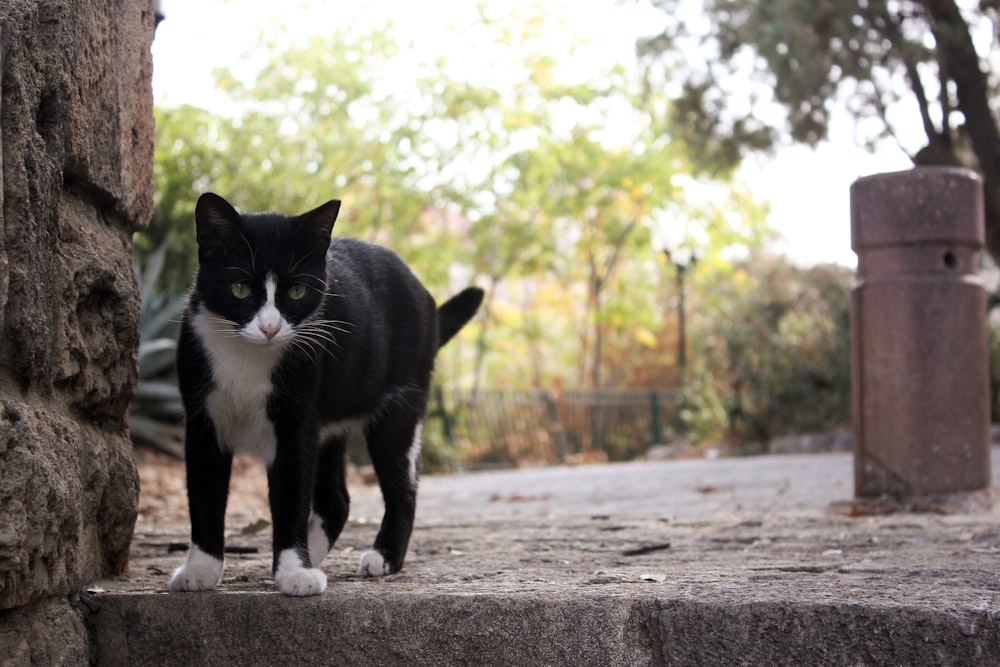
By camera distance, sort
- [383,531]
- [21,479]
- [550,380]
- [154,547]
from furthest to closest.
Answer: [550,380], [154,547], [383,531], [21,479]

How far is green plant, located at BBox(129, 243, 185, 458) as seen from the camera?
719cm

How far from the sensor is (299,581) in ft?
7.34

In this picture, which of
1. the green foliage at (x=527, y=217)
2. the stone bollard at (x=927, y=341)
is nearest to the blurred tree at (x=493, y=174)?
the green foliage at (x=527, y=217)

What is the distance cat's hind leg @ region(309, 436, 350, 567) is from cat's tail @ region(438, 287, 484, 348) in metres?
0.52

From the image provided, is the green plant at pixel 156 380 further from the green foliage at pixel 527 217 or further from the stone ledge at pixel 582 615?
the stone ledge at pixel 582 615

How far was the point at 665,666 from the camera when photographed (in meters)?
2.05

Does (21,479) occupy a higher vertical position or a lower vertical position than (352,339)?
lower

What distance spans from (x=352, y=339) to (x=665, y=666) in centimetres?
115

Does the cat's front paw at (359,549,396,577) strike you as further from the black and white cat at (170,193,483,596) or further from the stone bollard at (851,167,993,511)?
the stone bollard at (851,167,993,511)

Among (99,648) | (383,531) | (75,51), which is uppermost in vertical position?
(75,51)

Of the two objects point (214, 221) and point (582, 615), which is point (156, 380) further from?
point (582, 615)

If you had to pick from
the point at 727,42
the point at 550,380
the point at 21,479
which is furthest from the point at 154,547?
the point at 550,380

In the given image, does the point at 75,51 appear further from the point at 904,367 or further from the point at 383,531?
the point at 904,367

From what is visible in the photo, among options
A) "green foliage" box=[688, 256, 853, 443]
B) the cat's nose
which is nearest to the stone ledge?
the cat's nose
